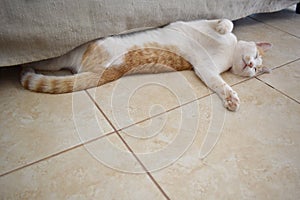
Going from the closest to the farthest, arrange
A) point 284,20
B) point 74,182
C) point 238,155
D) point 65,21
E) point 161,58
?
point 74,182 → point 238,155 → point 65,21 → point 161,58 → point 284,20

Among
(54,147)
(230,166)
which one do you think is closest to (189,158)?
(230,166)

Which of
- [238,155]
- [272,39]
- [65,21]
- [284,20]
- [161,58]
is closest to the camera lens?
[238,155]

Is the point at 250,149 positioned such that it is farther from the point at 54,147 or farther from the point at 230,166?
the point at 54,147

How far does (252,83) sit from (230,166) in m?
0.52

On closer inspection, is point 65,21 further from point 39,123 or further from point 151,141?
point 151,141

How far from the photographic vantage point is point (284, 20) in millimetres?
1800

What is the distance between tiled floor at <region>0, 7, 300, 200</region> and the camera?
30.2 inches

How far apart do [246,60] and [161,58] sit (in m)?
0.38

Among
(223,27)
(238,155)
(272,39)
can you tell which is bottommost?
(238,155)

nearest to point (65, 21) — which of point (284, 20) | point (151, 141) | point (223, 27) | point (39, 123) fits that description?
point (39, 123)

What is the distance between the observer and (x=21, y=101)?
1013 mm

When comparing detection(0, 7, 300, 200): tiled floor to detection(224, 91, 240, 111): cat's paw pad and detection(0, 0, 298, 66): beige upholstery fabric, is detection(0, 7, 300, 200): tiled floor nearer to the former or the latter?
detection(224, 91, 240, 111): cat's paw pad

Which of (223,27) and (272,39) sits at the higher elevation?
(223,27)

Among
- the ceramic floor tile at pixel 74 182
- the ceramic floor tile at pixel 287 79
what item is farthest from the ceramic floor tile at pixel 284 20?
the ceramic floor tile at pixel 74 182
